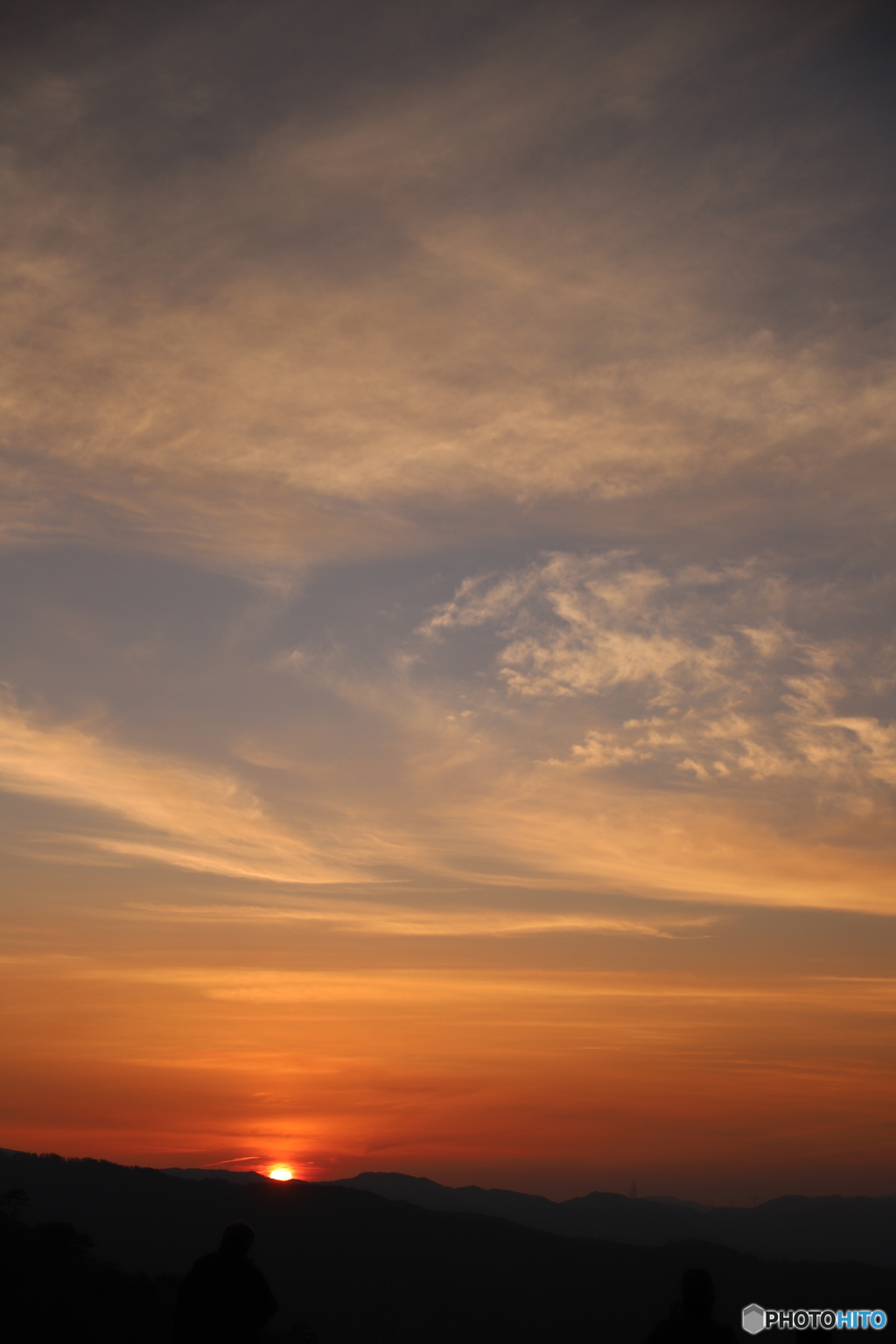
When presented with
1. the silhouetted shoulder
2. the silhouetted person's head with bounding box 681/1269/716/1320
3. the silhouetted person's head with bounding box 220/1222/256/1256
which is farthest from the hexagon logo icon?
the silhouetted person's head with bounding box 220/1222/256/1256

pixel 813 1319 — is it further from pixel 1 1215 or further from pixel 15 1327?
pixel 1 1215

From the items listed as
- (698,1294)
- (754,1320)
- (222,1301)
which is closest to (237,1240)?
(222,1301)

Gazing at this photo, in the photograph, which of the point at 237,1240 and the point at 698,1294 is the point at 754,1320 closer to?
the point at 698,1294

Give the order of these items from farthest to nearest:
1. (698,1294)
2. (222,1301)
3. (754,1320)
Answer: (754,1320) → (698,1294) → (222,1301)

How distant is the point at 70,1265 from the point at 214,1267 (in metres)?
77.0

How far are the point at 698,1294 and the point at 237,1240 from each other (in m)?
4.34

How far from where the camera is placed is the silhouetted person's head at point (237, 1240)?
334 inches

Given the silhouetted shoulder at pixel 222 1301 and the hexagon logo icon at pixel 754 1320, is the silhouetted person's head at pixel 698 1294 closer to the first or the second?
the silhouetted shoulder at pixel 222 1301

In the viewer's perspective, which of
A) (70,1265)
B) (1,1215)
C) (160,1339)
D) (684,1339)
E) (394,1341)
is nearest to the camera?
(684,1339)

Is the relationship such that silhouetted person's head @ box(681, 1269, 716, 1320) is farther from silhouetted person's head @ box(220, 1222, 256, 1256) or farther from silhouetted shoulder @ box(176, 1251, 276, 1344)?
silhouetted person's head @ box(220, 1222, 256, 1256)

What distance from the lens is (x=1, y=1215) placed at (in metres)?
77.8

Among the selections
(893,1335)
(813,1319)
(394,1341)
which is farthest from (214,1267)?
(893,1335)

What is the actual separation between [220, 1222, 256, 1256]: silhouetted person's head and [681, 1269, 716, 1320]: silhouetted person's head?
4044mm

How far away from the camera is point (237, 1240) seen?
859cm
